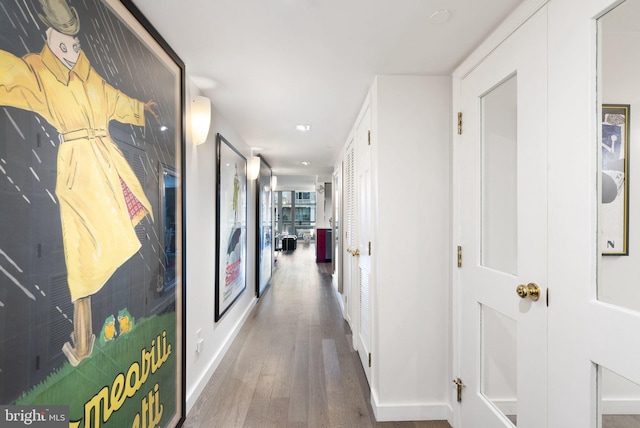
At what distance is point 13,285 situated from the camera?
2.71 ft

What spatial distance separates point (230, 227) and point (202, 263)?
81 centimetres

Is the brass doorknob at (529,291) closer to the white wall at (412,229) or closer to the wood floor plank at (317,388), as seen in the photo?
the white wall at (412,229)

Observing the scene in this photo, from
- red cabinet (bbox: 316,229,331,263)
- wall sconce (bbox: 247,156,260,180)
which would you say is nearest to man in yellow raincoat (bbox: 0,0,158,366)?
wall sconce (bbox: 247,156,260,180)

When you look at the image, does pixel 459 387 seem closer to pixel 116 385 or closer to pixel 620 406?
pixel 620 406

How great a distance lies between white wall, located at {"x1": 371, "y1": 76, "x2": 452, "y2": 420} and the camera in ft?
6.72

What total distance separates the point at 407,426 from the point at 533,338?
1.13 metres

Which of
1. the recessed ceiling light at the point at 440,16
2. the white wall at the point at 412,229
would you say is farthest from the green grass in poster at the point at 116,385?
the recessed ceiling light at the point at 440,16

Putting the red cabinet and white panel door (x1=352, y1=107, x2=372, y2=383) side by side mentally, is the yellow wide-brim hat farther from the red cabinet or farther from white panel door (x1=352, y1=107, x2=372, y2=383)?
the red cabinet

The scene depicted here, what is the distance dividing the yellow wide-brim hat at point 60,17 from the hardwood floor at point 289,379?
2.18 m

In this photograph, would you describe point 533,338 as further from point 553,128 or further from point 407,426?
point 407,426

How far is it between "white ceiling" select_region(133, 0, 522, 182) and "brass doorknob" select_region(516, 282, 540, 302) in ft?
4.07

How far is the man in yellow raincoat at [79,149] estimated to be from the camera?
2.93 feet

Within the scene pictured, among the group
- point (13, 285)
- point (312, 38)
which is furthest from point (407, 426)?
point (312, 38)

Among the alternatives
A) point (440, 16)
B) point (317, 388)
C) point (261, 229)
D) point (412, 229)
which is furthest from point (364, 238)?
point (261, 229)
